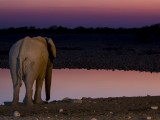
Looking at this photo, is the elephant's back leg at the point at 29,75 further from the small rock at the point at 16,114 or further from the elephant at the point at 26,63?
the small rock at the point at 16,114

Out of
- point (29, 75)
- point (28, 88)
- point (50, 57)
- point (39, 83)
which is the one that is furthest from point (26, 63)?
point (50, 57)

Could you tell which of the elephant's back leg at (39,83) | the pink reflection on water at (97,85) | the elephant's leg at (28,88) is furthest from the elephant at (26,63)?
the pink reflection on water at (97,85)

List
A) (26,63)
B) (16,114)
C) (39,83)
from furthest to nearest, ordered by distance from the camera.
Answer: (39,83), (26,63), (16,114)

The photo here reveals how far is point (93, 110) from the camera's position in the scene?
1336cm

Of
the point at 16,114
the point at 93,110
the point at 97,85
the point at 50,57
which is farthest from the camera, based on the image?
the point at 97,85

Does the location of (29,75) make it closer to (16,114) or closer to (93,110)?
(93,110)

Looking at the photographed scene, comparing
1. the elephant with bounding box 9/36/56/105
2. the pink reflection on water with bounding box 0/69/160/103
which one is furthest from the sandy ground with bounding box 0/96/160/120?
the pink reflection on water with bounding box 0/69/160/103

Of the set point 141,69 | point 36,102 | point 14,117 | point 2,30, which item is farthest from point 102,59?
point 2,30

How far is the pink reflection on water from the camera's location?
19.7 metres

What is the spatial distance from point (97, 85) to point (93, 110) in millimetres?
9055

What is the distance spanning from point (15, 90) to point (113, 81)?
9756mm

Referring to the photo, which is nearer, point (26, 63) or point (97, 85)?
point (26, 63)

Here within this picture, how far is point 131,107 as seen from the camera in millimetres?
13930

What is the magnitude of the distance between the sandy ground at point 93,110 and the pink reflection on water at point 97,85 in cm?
378
